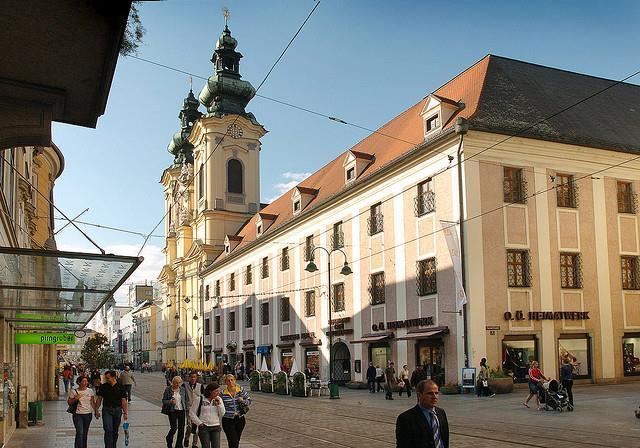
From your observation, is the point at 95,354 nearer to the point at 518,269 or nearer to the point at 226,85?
the point at 226,85

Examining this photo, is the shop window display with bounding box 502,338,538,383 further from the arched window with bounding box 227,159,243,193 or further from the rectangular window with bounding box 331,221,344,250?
the arched window with bounding box 227,159,243,193

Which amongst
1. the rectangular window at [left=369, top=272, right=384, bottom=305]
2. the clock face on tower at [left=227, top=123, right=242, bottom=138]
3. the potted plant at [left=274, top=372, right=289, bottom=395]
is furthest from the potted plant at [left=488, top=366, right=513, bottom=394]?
the clock face on tower at [left=227, top=123, right=242, bottom=138]

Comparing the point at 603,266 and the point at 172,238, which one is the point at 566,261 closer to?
the point at 603,266

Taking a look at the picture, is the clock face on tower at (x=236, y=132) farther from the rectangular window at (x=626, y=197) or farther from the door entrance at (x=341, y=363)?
the rectangular window at (x=626, y=197)

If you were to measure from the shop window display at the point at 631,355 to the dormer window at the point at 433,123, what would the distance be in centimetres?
1287

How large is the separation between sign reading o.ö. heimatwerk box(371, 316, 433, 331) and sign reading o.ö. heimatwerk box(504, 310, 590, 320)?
3545mm

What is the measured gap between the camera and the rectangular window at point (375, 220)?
126 feet

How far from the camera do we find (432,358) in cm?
3250

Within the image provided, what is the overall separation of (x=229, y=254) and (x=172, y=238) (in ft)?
81.2

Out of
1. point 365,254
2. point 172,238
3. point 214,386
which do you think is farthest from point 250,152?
point 214,386

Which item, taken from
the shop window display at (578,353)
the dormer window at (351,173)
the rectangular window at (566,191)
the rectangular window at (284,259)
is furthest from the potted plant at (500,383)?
the rectangular window at (284,259)

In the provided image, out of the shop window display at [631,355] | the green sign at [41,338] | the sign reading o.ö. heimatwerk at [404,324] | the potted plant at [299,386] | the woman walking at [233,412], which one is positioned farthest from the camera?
the potted plant at [299,386]

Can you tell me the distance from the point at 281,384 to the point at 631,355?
53.5 feet

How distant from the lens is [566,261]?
108ft
